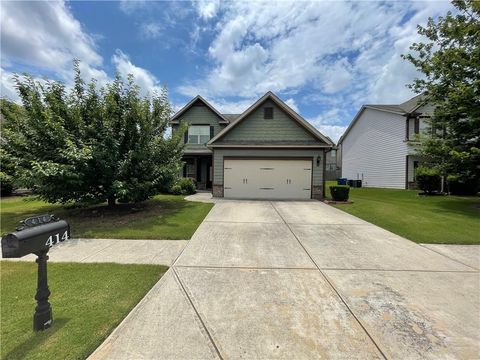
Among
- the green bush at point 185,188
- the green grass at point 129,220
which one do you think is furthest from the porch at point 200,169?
the green grass at point 129,220

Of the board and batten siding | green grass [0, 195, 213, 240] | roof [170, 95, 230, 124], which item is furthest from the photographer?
the board and batten siding

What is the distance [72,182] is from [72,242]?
2.39 metres

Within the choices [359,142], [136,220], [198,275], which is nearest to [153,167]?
[136,220]

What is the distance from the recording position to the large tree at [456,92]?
11555mm

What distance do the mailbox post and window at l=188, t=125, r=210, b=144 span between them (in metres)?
17.3

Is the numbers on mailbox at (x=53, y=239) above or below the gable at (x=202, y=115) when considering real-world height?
below

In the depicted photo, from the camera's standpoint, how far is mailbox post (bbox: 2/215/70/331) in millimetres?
2369

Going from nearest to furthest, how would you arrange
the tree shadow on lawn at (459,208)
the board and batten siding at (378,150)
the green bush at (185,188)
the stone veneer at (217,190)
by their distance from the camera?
1. the tree shadow on lawn at (459,208)
2. the stone veneer at (217,190)
3. the green bush at (185,188)
4. the board and batten siding at (378,150)

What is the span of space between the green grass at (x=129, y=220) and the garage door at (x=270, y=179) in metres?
4.00

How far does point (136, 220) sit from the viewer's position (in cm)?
868

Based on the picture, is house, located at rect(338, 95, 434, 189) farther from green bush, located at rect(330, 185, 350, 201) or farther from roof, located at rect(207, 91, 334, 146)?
green bush, located at rect(330, 185, 350, 201)

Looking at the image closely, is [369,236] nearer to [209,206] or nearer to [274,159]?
[209,206]

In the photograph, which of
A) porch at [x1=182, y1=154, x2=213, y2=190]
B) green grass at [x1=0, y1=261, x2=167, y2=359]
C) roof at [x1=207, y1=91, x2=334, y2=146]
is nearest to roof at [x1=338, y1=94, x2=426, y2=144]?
roof at [x1=207, y1=91, x2=334, y2=146]

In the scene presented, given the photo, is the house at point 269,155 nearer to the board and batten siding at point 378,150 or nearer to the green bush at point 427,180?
the green bush at point 427,180
